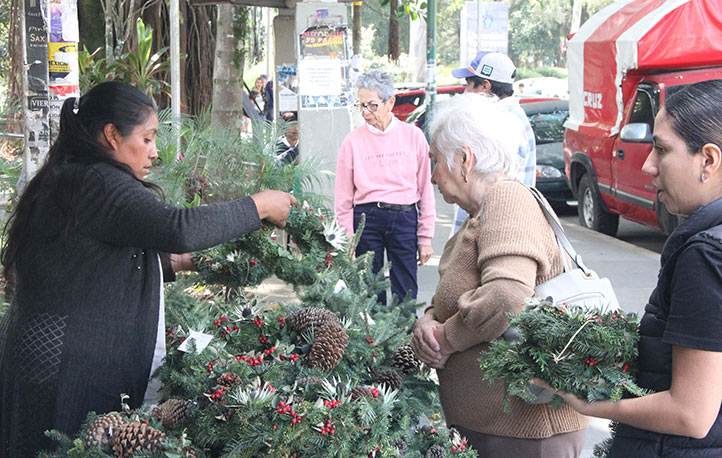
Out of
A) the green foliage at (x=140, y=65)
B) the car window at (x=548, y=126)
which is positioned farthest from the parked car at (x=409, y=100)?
the green foliage at (x=140, y=65)

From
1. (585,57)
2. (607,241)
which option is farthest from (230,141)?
(585,57)

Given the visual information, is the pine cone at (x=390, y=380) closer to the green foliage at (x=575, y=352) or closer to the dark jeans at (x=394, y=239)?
the green foliage at (x=575, y=352)

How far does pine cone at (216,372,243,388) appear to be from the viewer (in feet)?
6.77

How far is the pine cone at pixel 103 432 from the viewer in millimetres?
2006

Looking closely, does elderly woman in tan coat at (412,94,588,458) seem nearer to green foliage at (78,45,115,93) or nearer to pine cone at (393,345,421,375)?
pine cone at (393,345,421,375)

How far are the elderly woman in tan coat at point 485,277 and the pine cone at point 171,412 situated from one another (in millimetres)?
777

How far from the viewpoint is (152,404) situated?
2.36 meters

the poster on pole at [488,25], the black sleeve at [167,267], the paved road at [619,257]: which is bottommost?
the paved road at [619,257]

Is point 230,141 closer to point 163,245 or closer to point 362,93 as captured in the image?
point 362,93

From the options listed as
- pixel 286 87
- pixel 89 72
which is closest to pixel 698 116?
pixel 89 72

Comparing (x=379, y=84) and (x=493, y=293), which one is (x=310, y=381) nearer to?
(x=493, y=293)

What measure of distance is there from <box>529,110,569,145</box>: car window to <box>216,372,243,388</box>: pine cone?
37.5 feet

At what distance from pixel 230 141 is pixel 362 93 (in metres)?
1.00

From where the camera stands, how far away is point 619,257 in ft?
29.6
